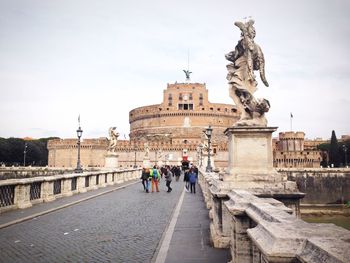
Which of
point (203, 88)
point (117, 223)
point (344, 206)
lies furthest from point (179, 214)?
point (203, 88)

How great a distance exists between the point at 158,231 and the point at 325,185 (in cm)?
3942

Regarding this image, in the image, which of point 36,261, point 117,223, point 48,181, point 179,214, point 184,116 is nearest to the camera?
point 36,261

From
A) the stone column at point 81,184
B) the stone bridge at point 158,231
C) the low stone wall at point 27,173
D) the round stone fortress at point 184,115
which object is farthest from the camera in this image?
the round stone fortress at point 184,115

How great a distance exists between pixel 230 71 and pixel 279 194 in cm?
270

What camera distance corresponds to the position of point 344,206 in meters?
36.4

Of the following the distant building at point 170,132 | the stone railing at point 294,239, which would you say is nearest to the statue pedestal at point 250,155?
the stone railing at point 294,239

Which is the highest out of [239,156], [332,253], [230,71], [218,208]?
[230,71]

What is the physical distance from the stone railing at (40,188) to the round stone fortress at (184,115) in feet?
214

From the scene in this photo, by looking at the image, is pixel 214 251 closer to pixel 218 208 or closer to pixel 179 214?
pixel 218 208

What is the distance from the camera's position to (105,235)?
20.4 feet

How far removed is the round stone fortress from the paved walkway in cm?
7157

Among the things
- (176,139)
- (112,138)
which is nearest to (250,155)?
(112,138)

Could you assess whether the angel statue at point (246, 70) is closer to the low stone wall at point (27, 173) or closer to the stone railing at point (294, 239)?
the stone railing at point (294, 239)

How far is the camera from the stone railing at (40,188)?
30.0ft
